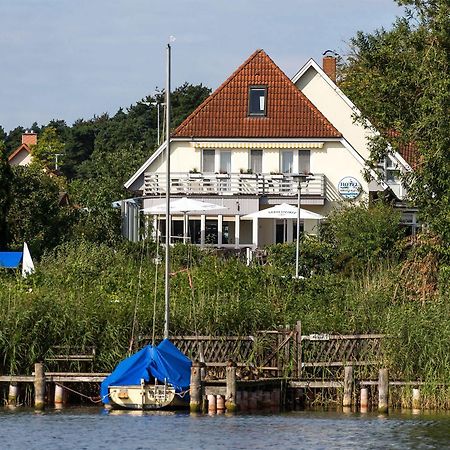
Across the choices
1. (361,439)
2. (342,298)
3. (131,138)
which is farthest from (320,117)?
(131,138)

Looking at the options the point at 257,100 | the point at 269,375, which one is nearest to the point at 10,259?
the point at 269,375

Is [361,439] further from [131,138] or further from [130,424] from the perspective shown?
[131,138]

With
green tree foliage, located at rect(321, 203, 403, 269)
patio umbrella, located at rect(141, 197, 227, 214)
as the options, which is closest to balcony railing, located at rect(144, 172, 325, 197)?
patio umbrella, located at rect(141, 197, 227, 214)

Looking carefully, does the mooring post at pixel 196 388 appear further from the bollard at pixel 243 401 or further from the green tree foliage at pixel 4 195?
the green tree foliage at pixel 4 195

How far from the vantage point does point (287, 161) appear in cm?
6712

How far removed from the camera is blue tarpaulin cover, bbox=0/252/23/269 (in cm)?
5178

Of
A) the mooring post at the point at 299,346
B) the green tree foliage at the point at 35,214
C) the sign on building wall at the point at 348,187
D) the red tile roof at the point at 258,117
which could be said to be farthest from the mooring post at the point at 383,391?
the red tile roof at the point at 258,117

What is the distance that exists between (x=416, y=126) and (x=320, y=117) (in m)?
20.3

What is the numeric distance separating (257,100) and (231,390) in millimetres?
30981

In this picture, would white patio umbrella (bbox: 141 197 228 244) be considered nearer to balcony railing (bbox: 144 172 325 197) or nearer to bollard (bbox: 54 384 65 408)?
balcony railing (bbox: 144 172 325 197)

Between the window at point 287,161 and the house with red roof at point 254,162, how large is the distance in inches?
1.6

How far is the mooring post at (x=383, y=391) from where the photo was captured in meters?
38.2

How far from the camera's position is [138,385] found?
39156 mm

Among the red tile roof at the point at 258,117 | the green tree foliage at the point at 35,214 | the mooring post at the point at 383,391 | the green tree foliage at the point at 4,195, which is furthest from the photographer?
the red tile roof at the point at 258,117
